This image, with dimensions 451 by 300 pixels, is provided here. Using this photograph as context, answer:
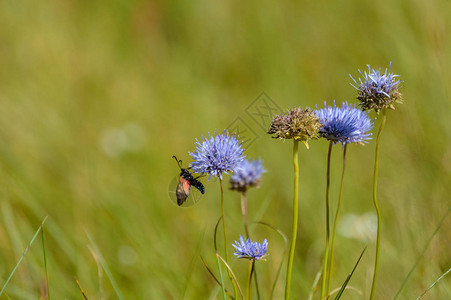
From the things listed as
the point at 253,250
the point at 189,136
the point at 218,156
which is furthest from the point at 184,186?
the point at 189,136

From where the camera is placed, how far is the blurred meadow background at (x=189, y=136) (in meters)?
2.08

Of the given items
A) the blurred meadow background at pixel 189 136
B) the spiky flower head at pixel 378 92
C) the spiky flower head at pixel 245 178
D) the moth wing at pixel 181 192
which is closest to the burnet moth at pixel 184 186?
the moth wing at pixel 181 192

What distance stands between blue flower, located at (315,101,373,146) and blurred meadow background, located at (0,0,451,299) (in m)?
0.65

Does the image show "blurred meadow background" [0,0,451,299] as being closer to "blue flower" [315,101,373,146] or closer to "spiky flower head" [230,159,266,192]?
"spiky flower head" [230,159,266,192]

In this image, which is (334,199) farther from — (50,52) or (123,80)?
(50,52)

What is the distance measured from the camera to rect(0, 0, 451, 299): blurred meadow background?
6.82 feet

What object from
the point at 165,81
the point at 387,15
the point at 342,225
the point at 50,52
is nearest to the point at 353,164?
the point at 342,225

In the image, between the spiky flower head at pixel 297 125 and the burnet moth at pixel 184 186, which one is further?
the burnet moth at pixel 184 186

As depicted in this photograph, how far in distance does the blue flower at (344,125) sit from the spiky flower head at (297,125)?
6cm

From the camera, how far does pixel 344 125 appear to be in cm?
117

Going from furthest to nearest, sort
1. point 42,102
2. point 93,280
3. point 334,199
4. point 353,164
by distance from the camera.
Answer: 1. point 42,102
2. point 353,164
3. point 334,199
4. point 93,280

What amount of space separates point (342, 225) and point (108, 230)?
1.26 m

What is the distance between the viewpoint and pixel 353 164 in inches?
117

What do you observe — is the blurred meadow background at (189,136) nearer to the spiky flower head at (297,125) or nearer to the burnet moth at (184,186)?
the burnet moth at (184,186)
